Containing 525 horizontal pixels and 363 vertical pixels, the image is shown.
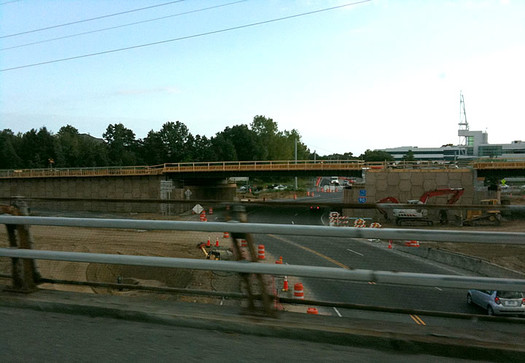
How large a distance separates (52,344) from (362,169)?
169 ft

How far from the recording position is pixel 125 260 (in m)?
4.75

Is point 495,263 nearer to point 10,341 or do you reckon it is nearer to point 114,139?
point 10,341

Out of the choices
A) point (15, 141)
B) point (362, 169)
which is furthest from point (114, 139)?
point (362, 169)

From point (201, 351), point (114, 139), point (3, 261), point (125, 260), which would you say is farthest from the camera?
point (114, 139)

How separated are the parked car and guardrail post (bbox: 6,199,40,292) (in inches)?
199

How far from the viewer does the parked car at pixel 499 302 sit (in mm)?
5117

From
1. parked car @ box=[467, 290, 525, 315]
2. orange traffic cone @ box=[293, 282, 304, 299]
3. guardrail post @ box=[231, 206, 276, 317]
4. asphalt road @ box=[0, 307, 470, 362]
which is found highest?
guardrail post @ box=[231, 206, 276, 317]

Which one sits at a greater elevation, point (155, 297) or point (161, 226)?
point (161, 226)

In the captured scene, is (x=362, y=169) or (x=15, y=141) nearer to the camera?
(x=362, y=169)

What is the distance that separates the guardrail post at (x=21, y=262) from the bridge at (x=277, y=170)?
48.9 metres

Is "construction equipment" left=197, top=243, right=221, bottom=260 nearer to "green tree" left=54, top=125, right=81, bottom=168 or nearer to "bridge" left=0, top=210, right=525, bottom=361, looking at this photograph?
"bridge" left=0, top=210, right=525, bottom=361

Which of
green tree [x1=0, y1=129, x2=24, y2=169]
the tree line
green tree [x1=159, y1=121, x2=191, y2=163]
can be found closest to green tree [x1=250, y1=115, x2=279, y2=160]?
the tree line

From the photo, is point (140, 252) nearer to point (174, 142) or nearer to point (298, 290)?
point (298, 290)

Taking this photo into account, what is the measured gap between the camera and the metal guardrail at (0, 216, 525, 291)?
3.86 m
